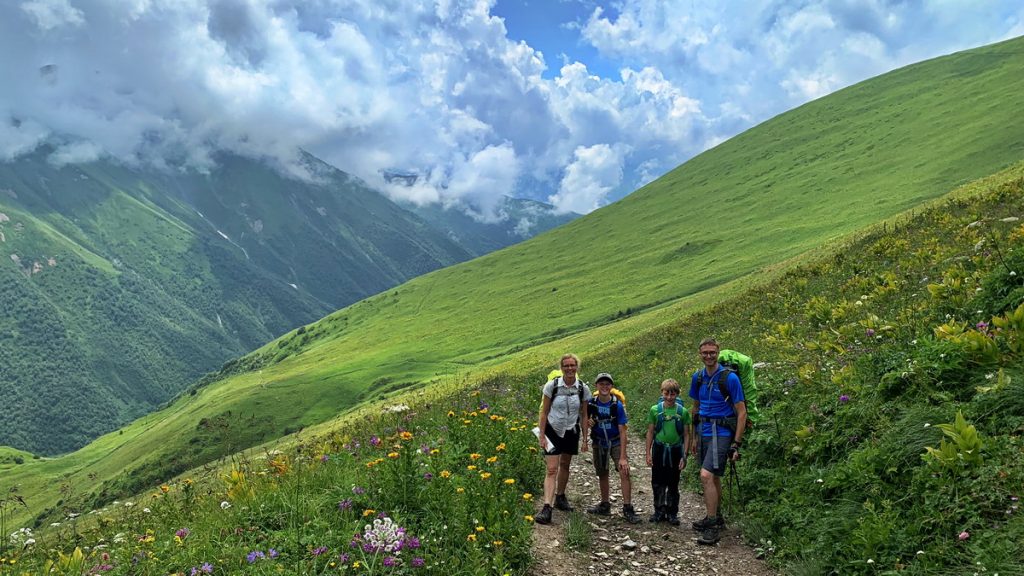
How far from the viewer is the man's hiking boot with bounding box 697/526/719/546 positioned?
26.8 ft

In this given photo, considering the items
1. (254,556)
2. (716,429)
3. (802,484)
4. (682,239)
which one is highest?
(682,239)

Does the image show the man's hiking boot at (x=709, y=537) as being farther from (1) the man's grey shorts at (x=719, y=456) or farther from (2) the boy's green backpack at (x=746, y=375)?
(2) the boy's green backpack at (x=746, y=375)

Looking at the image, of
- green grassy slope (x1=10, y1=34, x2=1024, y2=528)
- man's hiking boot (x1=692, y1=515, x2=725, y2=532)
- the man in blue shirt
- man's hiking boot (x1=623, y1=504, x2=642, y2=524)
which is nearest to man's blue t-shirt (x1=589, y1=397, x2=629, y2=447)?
man's hiking boot (x1=623, y1=504, x2=642, y2=524)

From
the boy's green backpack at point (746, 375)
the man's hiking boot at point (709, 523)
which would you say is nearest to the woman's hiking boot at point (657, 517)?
the man's hiking boot at point (709, 523)

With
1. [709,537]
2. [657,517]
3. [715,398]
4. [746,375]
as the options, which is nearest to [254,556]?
[709,537]

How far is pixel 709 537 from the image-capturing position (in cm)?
820

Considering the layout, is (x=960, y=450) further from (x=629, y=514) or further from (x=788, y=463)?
(x=629, y=514)

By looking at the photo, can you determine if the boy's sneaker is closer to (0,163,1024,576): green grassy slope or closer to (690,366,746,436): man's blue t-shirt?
(0,163,1024,576): green grassy slope

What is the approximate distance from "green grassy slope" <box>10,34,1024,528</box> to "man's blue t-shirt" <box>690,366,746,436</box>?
42484 millimetres

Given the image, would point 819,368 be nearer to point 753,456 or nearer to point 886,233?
point 753,456

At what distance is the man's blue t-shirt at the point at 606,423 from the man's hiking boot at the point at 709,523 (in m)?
1.78

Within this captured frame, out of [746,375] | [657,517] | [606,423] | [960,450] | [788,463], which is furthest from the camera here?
[606,423]

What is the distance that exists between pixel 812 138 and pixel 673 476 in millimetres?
171479

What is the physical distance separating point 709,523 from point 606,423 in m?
2.20
